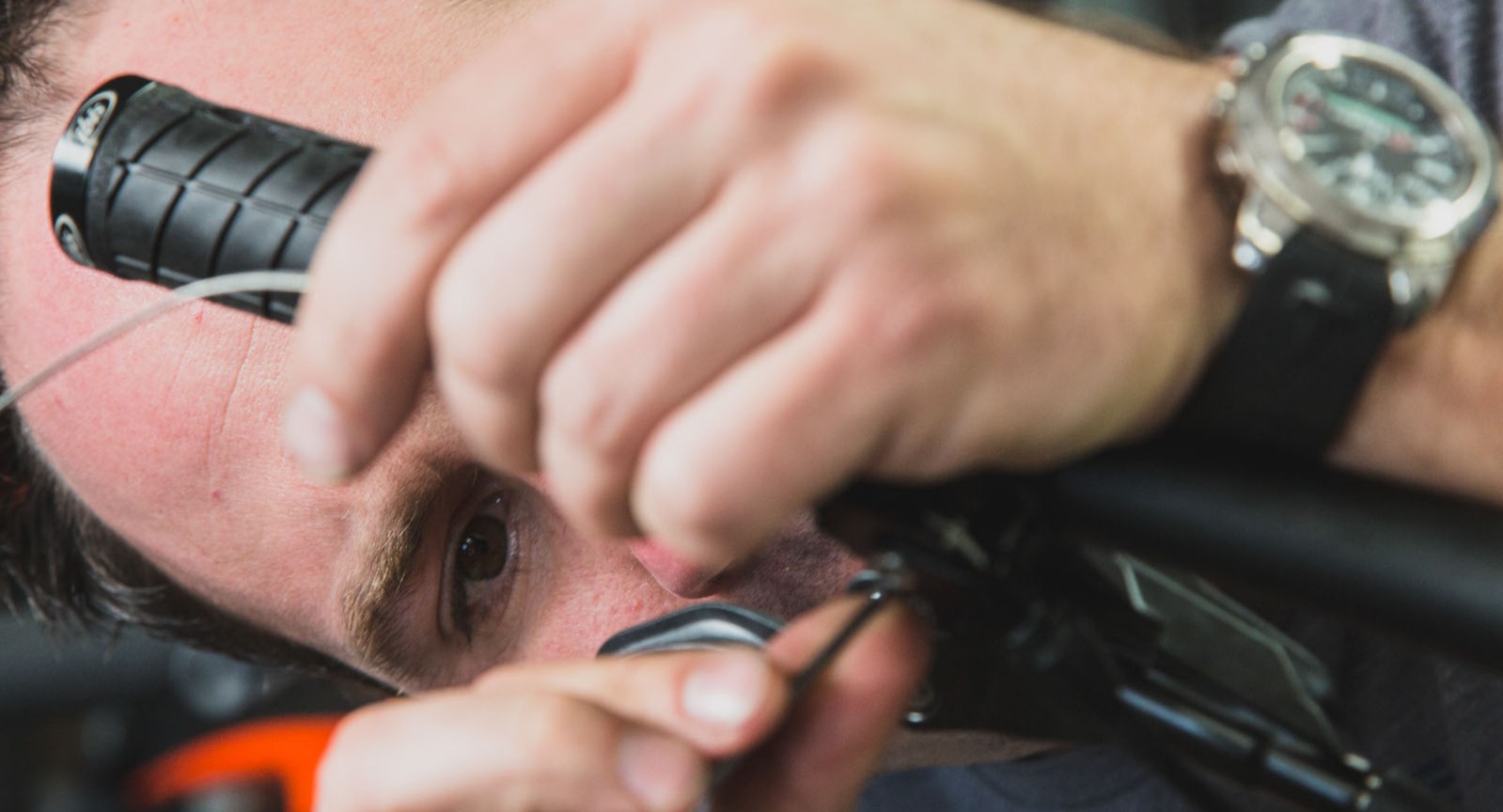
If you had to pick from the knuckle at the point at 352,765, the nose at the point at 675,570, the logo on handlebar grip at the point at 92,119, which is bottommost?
the nose at the point at 675,570

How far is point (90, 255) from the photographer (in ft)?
2.07

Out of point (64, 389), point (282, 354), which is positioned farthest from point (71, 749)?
point (282, 354)

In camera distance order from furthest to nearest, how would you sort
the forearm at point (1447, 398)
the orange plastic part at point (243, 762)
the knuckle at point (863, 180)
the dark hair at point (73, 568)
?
the orange plastic part at point (243, 762)
the dark hair at point (73, 568)
the forearm at point (1447, 398)
the knuckle at point (863, 180)

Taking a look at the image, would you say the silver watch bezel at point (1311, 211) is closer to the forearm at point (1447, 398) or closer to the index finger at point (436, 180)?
the forearm at point (1447, 398)

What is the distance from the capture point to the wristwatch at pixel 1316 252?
466 mm

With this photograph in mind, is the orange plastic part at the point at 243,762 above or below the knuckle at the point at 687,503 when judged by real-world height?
below

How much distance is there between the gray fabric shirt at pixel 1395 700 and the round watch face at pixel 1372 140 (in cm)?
26

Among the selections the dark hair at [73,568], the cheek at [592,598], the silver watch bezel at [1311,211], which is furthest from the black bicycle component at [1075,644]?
the dark hair at [73,568]

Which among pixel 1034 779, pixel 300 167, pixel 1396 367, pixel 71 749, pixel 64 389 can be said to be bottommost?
pixel 71 749

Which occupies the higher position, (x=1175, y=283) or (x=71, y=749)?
(x=1175, y=283)

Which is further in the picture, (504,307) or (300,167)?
(300,167)

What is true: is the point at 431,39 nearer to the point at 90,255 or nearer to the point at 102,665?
the point at 90,255

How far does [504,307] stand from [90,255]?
35 centimetres

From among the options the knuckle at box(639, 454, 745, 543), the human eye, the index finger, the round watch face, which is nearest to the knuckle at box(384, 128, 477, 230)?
the index finger
